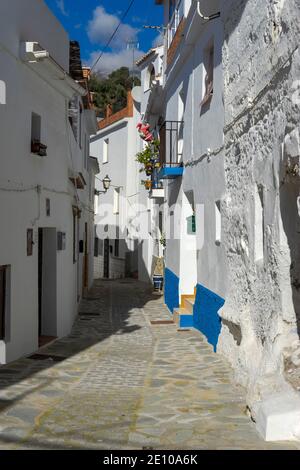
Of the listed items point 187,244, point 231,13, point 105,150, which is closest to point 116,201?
point 105,150

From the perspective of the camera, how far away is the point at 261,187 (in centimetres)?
691

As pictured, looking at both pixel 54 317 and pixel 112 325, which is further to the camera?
pixel 112 325

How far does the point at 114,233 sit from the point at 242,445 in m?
23.3

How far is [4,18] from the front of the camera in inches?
318

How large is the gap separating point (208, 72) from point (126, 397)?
680 centimetres

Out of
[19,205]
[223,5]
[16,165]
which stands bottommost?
[19,205]

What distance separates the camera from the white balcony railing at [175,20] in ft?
45.0

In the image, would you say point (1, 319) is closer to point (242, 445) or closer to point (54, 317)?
point (54, 317)

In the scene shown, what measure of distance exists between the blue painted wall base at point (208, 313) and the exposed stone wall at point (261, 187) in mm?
562

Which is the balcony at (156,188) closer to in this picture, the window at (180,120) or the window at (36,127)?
the window at (180,120)

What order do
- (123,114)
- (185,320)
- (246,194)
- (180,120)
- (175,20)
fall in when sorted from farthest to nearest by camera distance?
1. (123,114)
2. (175,20)
3. (180,120)
4. (185,320)
5. (246,194)

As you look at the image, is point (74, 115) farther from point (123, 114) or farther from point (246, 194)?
point (123, 114)

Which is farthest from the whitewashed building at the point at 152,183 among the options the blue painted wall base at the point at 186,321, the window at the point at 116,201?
the blue painted wall base at the point at 186,321

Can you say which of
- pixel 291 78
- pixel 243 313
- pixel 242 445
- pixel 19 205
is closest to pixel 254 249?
pixel 243 313
